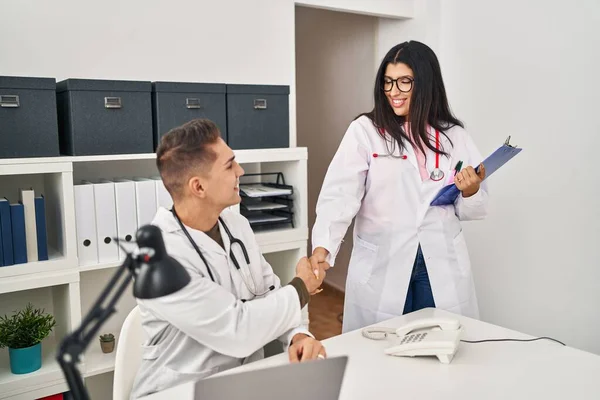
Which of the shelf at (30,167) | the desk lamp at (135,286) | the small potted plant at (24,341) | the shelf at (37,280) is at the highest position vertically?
the shelf at (30,167)

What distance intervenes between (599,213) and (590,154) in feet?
0.90

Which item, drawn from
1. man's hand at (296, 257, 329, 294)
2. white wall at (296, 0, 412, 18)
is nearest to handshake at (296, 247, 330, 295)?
man's hand at (296, 257, 329, 294)

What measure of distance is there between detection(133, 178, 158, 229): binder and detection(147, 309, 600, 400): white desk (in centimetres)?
111

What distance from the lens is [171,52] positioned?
2.67 meters

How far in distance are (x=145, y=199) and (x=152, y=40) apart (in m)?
0.77

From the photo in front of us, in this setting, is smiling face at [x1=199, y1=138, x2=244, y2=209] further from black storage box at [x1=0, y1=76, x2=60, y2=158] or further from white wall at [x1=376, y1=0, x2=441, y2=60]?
white wall at [x1=376, y1=0, x2=441, y2=60]

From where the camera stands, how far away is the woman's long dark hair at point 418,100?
6.56 feet

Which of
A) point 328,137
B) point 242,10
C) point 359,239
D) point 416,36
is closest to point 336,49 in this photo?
point 328,137

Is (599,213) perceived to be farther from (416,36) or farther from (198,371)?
(198,371)

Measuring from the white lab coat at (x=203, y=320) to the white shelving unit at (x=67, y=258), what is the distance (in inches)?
24.1

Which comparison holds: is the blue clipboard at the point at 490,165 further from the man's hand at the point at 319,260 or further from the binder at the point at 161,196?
the binder at the point at 161,196

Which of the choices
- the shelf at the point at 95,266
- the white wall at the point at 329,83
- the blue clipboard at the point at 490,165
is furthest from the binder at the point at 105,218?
the white wall at the point at 329,83

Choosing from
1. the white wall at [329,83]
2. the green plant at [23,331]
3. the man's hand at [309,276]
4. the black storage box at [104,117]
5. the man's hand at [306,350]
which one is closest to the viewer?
the man's hand at [306,350]

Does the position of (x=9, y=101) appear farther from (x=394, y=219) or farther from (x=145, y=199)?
(x=394, y=219)
